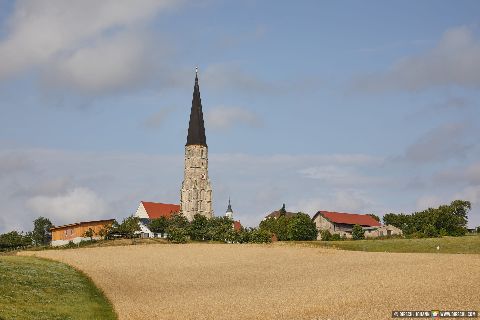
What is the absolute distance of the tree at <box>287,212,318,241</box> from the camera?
433ft

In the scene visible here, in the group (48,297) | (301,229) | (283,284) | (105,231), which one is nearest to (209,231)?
(301,229)

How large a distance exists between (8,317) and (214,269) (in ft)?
113

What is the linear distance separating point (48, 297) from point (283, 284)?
60.3 feet

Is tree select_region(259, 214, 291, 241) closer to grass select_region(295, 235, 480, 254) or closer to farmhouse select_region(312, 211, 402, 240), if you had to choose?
farmhouse select_region(312, 211, 402, 240)

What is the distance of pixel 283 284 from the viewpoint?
157 feet

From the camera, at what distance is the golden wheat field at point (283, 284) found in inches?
1361

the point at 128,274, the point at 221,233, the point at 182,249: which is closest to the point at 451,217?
the point at 221,233

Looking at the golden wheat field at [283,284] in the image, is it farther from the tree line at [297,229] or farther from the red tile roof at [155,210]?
the red tile roof at [155,210]

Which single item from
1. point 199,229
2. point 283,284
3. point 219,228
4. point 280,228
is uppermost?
point 199,229

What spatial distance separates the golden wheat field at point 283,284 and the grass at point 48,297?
139 centimetres

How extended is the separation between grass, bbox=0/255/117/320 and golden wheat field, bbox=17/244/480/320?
1.39 m

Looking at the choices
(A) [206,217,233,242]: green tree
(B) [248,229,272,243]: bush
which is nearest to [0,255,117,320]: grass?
(B) [248,229,272,243]: bush

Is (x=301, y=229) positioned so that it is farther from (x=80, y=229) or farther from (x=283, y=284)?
(x=283, y=284)

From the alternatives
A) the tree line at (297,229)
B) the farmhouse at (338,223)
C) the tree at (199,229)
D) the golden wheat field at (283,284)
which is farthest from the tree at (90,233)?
the golden wheat field at (283,284)
